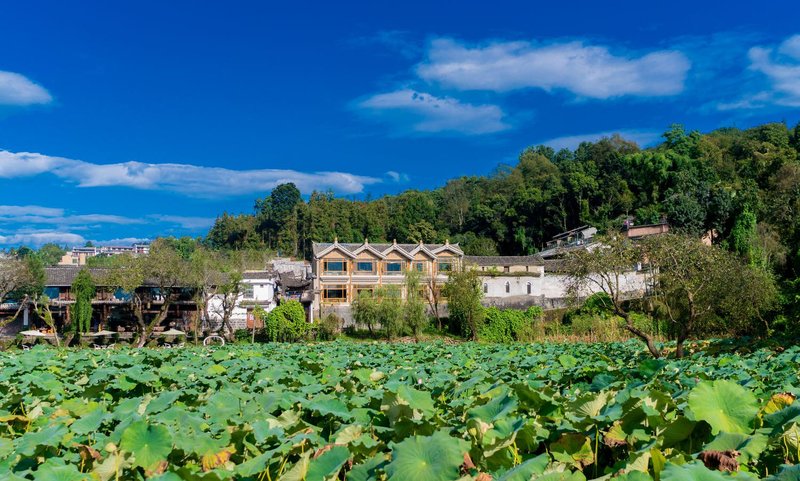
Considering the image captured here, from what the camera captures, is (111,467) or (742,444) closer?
(742,444)

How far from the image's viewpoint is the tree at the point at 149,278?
38062 mm

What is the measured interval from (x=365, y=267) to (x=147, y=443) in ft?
132

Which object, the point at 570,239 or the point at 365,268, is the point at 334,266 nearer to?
the point at 365,268

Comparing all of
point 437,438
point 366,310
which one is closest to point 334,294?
point 366,310

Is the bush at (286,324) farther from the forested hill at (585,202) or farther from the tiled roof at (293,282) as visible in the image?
the forested hill at (585,202)

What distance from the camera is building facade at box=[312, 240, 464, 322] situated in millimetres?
42844

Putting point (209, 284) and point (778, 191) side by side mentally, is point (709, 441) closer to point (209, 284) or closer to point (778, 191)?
point (209, 284)

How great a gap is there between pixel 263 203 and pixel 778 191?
58915 millimetres

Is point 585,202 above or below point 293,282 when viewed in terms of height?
above

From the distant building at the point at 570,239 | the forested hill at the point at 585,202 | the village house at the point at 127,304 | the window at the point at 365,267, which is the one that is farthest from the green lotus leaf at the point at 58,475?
the distant building at the point at 570,239

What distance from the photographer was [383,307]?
37500 mm

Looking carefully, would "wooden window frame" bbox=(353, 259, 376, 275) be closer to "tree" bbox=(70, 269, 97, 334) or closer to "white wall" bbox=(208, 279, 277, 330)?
"white wall" bbox=(208, 279, 277, 330)

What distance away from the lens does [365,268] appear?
43844mm

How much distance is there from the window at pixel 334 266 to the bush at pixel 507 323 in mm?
9901
